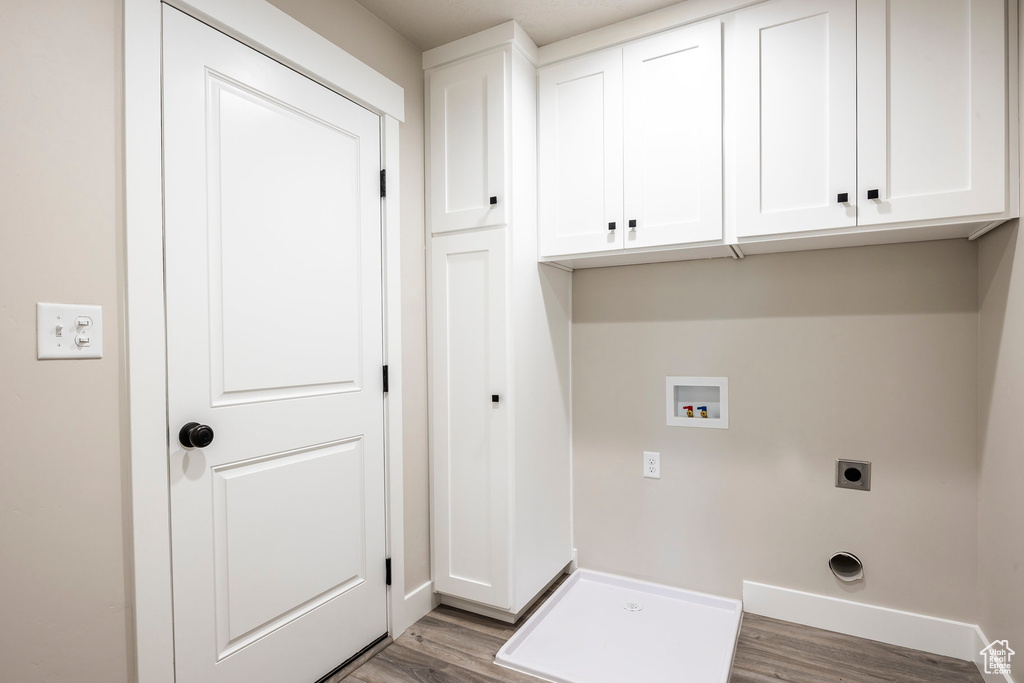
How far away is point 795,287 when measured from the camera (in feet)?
6.91

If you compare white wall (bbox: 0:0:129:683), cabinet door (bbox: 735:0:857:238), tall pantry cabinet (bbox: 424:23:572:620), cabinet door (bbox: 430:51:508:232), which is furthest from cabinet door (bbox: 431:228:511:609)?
white wall (bbox: 0:0:129:683)

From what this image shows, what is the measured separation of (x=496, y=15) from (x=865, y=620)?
107 inches

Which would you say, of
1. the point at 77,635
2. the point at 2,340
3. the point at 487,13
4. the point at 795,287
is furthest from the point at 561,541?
the point at 487,13

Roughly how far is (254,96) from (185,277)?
0.60 metres

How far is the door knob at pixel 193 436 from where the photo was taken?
1370mm

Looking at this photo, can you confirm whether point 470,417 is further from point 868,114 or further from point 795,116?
point 868,114

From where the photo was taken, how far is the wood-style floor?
5.81 ft

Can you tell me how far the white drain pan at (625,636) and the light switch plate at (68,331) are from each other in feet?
5.29

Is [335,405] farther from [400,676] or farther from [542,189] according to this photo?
[542,189]

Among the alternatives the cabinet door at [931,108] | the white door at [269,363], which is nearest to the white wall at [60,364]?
the white door at [269,363]

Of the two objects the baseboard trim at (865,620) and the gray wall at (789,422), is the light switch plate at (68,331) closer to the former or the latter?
the gray wall at (789,422)

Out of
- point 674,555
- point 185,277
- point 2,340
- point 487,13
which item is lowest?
point 674,555

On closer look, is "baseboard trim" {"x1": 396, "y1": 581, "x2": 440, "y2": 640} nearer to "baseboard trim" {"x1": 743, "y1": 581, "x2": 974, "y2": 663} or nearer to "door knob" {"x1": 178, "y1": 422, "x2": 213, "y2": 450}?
"door knob" {"x1": 178, "y1": 422, "x2": 213, "y2": 450}

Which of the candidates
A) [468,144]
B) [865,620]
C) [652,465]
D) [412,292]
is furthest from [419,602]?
[468,144]
